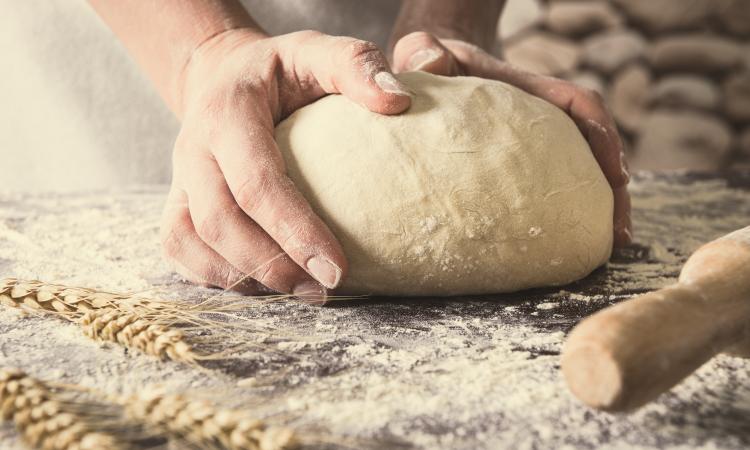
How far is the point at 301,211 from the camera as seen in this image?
1071 millimetres

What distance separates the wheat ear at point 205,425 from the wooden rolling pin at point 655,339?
289 millimetres

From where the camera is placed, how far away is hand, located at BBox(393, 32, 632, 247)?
4.42 feet

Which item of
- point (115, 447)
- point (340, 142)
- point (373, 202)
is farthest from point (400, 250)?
point (115, 447)

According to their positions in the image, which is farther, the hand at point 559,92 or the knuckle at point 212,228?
the hand at point 559,92

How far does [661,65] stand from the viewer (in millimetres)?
3695

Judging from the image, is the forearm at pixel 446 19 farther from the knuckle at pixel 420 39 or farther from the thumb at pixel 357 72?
the thumb at pixel 357 72

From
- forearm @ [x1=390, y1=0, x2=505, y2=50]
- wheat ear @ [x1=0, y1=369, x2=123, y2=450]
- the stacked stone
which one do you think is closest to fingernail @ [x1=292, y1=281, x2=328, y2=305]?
wheat ear @ [x1=0, y1=369, x2=123, y2=450]

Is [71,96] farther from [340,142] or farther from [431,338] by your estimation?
[431,338]

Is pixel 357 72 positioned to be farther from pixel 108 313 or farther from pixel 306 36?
pixel 108 313

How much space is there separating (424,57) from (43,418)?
93 centimetres

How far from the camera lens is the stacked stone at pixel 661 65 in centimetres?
357

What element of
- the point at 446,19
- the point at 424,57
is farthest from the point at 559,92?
the point at 446,19

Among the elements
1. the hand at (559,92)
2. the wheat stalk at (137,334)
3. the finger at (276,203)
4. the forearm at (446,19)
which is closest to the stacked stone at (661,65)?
the forearm at (446,19)

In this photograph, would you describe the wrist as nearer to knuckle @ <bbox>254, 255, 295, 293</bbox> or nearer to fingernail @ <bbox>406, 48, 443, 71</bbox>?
fingernail @ <bbox>406, 48, 443, 71</bbox>
